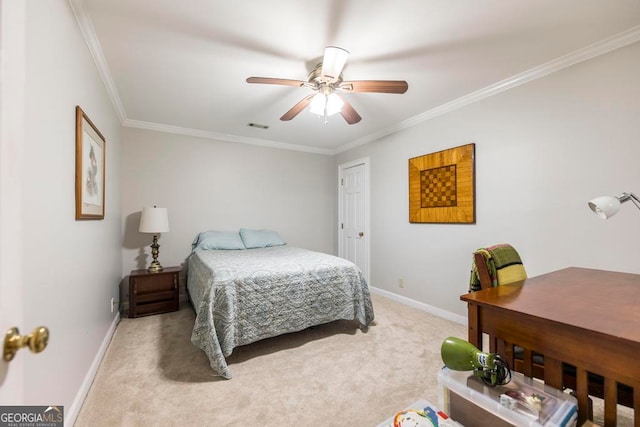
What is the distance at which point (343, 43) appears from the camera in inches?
74.9

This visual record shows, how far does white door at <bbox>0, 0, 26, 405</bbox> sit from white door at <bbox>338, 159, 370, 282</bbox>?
373 cm

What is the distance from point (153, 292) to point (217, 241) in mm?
902

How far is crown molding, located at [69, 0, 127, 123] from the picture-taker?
1.58 metres

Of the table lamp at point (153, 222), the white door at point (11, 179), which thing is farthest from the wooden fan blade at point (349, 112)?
the table lamp at point (153, 222)

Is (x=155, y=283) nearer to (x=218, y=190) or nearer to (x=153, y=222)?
(x=153, y=222)

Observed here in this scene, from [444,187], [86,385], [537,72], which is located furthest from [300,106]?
[86,385]

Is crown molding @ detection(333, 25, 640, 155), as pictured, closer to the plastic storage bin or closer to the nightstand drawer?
the plastic storage bin

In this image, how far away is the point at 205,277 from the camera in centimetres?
241

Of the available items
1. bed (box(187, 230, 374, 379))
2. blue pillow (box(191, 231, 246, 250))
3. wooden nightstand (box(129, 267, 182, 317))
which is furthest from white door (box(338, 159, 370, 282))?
wooden nightstand (box(129, 267, 182, 317))

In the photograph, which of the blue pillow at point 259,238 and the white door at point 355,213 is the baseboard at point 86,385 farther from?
the white door at point 355,213

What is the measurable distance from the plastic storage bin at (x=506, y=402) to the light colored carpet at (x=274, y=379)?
0.64 m

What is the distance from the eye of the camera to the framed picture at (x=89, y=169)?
161 centimetres

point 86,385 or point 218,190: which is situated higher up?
point 218,190

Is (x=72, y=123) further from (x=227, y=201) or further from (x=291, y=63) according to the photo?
(x=227, y=201)
